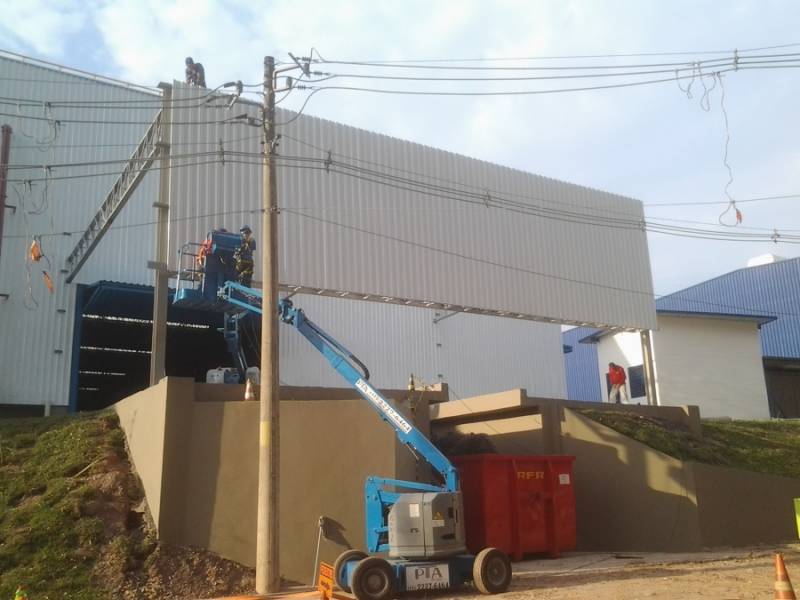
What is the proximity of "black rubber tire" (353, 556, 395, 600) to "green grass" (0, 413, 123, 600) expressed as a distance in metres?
4.02

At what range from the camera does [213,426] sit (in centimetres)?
1350

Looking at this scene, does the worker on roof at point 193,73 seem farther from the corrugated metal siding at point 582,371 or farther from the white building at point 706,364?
the corrugated metal siding at point 582,371

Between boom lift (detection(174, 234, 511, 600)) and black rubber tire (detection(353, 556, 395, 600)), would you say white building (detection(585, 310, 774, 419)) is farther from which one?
black rubber tire (detection(353, 556, 395, 600))

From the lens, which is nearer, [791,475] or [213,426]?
[213,426]

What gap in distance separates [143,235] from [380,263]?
10314 mm

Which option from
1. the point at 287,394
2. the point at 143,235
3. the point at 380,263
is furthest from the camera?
the point at 143,235

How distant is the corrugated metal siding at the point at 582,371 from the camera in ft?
146

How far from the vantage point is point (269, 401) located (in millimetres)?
11820

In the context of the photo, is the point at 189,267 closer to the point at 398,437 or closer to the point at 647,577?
the point at 398,437

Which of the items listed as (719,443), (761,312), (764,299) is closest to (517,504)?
(719,443)

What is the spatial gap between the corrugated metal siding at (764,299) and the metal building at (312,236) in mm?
17876

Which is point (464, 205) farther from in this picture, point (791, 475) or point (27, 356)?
point (27, 356)

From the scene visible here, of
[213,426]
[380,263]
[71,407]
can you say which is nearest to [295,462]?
[213,426]

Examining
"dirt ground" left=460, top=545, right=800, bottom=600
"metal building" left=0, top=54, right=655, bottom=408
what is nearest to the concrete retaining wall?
"dirt ground" left=460, top=545, right=800, bottom=600
